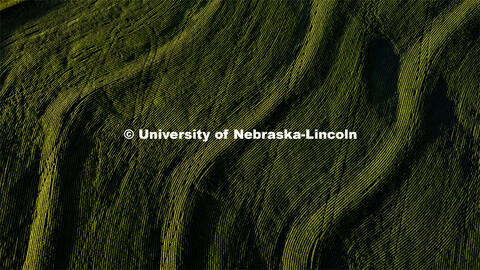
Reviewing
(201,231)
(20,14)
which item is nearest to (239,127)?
(201,231)

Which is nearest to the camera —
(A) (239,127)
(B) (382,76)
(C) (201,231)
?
(C) (201,231)

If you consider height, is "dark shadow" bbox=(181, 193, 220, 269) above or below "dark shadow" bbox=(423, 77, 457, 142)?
below

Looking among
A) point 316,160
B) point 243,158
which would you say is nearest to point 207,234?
point 243,158

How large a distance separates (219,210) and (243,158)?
37.3 inches

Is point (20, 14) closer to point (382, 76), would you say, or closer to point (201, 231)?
point (201, 231)

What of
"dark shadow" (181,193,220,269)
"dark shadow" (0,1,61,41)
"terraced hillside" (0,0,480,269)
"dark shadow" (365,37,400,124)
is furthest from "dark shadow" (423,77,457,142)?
"dark shadow" (0,1,61,41)

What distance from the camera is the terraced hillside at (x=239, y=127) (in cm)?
564

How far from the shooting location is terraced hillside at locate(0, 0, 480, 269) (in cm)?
564

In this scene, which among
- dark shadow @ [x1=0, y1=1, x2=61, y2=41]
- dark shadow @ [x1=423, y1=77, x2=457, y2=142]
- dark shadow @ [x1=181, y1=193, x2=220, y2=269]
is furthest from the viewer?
dark shadow @ [x1=0, y1=1, x2=61, y2=41]

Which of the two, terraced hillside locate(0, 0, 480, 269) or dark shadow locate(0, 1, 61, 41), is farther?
dark shadow locate(0, 1, 61, 41)

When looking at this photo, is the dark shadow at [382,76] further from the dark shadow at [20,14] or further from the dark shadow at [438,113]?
the dark shadow at [20,14]

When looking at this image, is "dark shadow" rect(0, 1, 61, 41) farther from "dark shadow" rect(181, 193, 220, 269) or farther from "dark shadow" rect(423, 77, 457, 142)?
"dark shadow" rect(423, 77, 457, 142)

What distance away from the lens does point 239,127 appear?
5934 mm

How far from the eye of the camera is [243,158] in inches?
230
